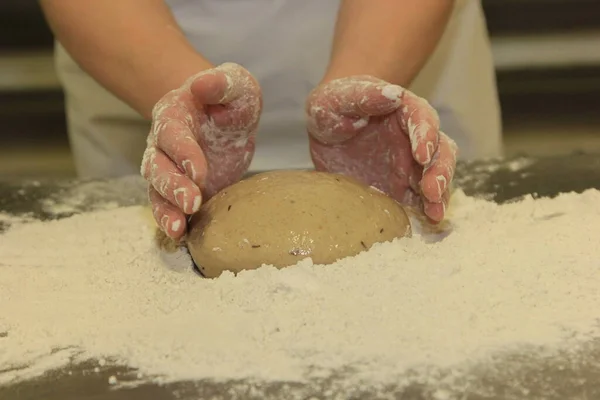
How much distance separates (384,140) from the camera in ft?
3.36

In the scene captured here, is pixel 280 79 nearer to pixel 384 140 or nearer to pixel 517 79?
pixel 384 140

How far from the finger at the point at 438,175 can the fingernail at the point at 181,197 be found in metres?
0.28

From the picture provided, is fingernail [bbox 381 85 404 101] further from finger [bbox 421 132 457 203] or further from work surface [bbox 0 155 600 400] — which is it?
work surface [bbox 0 155 600 400]

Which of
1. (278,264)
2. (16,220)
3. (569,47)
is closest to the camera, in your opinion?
(278,264)

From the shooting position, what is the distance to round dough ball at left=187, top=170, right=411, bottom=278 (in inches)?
34.5

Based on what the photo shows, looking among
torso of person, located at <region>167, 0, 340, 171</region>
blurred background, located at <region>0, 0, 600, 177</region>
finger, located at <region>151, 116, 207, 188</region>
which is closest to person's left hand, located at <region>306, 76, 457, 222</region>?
finger, located at <region>151, 116, 207, 188</region>

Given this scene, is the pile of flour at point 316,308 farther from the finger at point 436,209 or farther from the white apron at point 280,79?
the white apron at point 280,79

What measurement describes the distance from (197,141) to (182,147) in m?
0.08

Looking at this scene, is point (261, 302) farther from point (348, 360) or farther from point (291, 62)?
point (291, 62)

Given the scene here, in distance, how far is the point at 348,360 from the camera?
69 centimetres

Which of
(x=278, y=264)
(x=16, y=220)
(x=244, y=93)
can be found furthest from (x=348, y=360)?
(x=16, y=220)

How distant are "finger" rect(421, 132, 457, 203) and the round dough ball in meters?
0.06

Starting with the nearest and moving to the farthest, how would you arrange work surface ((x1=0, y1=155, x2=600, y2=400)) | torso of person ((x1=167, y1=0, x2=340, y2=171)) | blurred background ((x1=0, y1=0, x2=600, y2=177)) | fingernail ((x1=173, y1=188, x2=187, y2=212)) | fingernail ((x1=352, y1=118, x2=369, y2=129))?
work surface ((x1=0, y1=155, x2=600, y2=400)) → fingernail ((x1=173, y1=188, x2=187, y2=212)) → fingernail ((x1=352, y1=118, x2=369, y2=129)) → torso of person ((x1=167, y1=0, x2=340, y2=171)) → blurred background ((x1=0, y1=0, x2=600, y2=177))

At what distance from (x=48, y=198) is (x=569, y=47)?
5.07 ft
